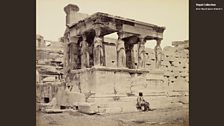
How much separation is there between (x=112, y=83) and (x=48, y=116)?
1.42 metres

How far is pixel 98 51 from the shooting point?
8.59 metres

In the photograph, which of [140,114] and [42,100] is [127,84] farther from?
[42,100]

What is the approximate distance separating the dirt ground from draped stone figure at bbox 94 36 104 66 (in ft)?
3.46

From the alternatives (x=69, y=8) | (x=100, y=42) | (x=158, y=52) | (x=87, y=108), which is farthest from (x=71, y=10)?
(x=158, y=52)

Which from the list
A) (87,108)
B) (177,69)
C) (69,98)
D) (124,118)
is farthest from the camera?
(177,69)

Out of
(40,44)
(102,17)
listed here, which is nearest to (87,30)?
(102,17)

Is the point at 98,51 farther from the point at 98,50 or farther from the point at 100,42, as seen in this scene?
the point at 100,42

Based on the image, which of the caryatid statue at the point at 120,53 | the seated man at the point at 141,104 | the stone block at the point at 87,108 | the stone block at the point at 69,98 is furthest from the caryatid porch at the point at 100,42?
the seated man at the point at 141,104

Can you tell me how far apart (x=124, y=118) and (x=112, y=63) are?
3.73ft

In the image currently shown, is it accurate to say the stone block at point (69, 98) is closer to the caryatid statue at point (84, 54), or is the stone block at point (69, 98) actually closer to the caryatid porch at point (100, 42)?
the caryatid porch at point (100, 42)

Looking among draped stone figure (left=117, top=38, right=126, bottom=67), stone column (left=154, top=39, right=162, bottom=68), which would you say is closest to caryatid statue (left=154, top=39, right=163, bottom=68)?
stone column (left=154, top=39, right=162, bottom=68)

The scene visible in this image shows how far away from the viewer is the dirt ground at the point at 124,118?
27.4 feet

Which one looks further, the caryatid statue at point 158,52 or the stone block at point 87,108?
the caryatid statue at point 158,52

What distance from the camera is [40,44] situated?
8.34 meters
